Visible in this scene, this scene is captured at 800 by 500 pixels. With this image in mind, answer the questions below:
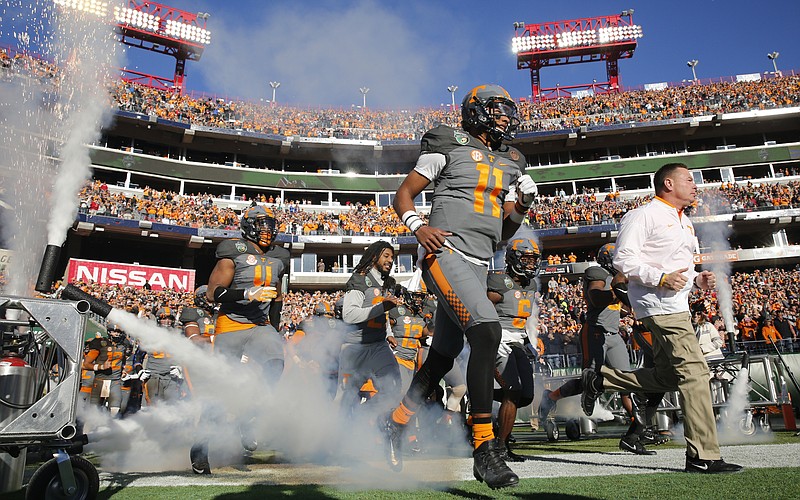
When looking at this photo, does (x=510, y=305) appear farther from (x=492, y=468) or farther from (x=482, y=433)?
(x=492, y=468)

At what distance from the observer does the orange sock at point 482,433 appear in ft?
11.1

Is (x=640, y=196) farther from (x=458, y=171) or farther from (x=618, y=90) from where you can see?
(x=458, y=171)

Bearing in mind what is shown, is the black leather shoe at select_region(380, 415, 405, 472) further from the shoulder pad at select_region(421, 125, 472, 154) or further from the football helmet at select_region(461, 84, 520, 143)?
the football helmet at select_region(461, 84, 520, 143)

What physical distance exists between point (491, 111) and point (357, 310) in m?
3.30

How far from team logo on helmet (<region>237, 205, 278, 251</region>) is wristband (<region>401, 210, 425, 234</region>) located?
2735mm

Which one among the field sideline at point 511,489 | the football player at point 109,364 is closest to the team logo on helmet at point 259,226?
the field sideline at point 511,489

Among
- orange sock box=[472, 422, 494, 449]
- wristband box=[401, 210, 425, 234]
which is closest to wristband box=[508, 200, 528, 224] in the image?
wristband box=[401, 210, 425, 234]

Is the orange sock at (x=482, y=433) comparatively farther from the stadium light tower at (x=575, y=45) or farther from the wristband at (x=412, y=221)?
the stadium light tower at (x=575, y=45)

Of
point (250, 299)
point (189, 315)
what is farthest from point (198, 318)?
point (250, 299)

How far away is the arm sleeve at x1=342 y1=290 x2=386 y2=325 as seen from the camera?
22.0 feet

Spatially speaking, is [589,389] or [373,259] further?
[373,259]

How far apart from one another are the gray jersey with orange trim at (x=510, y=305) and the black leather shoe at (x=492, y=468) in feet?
10.2

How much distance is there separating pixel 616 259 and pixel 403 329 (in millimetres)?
4698

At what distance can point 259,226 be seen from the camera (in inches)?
245
